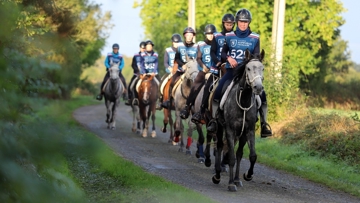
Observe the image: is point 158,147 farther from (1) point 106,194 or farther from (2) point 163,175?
(1) point 106,194

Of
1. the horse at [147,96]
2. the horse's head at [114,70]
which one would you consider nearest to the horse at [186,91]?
the horse at [147,96]

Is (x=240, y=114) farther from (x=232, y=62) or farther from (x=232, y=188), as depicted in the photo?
(x=232, y=188)

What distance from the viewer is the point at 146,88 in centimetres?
2341

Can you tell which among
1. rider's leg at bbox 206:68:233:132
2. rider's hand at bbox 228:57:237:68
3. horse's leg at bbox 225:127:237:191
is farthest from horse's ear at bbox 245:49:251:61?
horse's leg at bbox 225:127:237:191

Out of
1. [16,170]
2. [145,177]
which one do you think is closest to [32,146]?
[16,170]

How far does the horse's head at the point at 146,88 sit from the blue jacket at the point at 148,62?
201 millimetres

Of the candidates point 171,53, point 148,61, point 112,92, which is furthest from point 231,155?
point 112,92

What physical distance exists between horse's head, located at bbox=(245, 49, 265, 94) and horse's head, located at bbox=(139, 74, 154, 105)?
41.9 feet

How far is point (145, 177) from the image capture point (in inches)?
447

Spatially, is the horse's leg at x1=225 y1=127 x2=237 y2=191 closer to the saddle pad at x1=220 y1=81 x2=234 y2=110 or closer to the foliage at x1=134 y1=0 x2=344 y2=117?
the saddle pad at x1=220 y1=81 x2=234 y2=110

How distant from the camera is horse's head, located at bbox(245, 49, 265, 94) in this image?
1021cm

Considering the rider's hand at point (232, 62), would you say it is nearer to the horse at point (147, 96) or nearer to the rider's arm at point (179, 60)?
the rider's arm at point (179, 60)

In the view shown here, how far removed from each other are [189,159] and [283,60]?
811 centimetres

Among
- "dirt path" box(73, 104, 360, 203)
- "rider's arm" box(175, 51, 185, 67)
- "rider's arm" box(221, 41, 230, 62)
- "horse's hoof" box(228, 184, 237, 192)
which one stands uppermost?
"rider's arm" box(221, 41, 230, 62)
